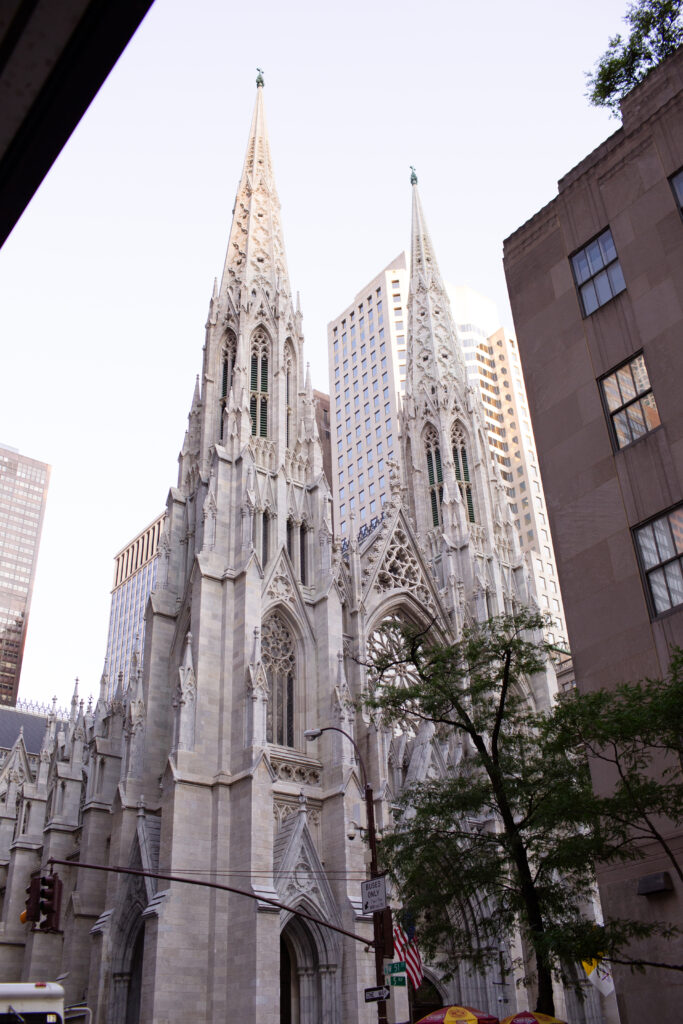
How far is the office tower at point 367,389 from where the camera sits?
83.5 metres

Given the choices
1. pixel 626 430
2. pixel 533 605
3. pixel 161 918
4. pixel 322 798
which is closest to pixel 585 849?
pixel 626 430

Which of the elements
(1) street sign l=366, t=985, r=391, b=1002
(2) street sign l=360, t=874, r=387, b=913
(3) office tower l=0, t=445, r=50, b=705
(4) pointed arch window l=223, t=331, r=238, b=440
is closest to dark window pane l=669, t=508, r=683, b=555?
(2) street sign l=360, t=874, r=387, b=913

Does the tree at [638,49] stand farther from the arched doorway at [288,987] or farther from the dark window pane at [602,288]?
the arched doorway at [288,987]

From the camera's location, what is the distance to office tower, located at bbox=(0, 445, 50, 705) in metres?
127

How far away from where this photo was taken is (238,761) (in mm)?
31344

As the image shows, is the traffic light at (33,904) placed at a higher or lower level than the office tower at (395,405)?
lower

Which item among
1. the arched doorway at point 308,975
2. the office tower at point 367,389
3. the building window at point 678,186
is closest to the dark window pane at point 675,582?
the building window at point 678,186

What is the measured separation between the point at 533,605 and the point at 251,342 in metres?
19.5

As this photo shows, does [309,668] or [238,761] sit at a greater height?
[309,668]

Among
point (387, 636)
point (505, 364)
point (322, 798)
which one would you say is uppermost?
point (505, 364)

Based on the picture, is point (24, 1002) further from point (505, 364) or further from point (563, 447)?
point (505, 364)

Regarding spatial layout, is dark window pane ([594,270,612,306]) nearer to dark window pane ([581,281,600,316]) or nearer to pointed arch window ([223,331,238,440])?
dark window pane ([581,281,600,316])

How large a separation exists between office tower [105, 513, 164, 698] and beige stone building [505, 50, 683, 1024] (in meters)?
109

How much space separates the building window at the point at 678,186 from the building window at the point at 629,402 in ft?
10.2
